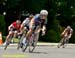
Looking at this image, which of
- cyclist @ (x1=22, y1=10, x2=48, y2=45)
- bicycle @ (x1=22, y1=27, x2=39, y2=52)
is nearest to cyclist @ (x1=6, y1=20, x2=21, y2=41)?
bicycle @ (x1=22, y1=27, x2=39, y2=52)

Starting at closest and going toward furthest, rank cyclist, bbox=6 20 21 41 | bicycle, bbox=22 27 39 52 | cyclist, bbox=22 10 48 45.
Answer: cyclist, bbox=22 10 48 45 → bicycle, bbox=22 27 39 52 → cyclist, bbox=6 20 21 41

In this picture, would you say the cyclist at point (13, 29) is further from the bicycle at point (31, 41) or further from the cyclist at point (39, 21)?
the cyclist at point (39, 21)

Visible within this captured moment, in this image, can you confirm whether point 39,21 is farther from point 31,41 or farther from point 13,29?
point 13,29

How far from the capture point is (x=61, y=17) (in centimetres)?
4359

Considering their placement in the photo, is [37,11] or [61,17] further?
[61,17]

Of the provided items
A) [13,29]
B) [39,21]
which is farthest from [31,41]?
[13,29]

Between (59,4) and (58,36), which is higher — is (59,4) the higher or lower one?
the higher one

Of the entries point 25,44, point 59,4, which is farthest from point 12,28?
point 59,4

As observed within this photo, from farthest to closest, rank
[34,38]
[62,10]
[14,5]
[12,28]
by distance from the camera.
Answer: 1. [62,10]
2. [14,5]
3. [12,28]
4. [34,38]

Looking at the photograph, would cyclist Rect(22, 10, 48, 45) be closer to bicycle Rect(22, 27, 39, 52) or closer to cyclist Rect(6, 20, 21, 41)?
bicycle Rect(22, 27, 39, 52)

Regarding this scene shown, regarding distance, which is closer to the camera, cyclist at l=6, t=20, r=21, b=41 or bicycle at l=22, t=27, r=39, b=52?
bicycle at l=22, t=27, r=39, b=52

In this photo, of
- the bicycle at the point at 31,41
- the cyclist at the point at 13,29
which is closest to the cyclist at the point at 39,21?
the bicycle at the point at 31,41

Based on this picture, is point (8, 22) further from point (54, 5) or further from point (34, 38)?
point (34, 38)

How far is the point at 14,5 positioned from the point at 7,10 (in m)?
2.03
